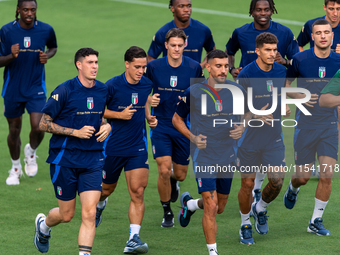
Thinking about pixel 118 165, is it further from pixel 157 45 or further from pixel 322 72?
pixel 322 72

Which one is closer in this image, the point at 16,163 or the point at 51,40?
the point at 16,163

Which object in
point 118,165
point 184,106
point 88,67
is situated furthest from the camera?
point 118,165

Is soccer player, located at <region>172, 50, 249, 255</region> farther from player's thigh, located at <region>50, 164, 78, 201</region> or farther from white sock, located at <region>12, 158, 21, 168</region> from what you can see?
white sock, located at <region>12, 158, 21, 168</region>

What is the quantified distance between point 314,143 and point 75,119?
11.7ft

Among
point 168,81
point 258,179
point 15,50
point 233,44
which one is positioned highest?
point 233,44

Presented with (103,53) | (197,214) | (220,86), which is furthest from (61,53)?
(220,86)

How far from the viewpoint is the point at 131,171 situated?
8461 millimetres

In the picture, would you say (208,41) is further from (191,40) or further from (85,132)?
(85,132)

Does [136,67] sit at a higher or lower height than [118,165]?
higher

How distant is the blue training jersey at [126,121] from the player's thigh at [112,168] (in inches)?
3.2

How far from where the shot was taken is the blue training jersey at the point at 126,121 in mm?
8500

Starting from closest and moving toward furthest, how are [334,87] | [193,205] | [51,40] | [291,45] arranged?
[334,87] → [193,205] → [291,45] → [51,40]

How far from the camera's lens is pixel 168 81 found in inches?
366

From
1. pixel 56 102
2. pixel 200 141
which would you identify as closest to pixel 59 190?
pixel 56 102
